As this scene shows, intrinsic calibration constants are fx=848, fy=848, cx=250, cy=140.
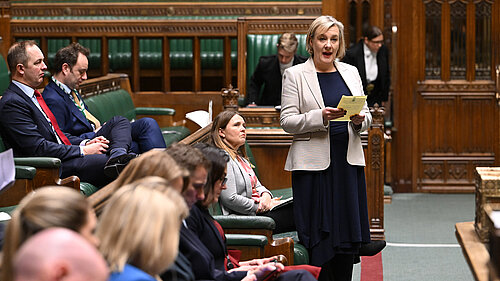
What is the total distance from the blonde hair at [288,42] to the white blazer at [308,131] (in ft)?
10.1

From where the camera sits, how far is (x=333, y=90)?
440 cm

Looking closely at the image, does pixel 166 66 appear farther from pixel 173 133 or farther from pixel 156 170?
pixel 156 170

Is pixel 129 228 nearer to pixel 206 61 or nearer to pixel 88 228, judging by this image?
pixel 88 228

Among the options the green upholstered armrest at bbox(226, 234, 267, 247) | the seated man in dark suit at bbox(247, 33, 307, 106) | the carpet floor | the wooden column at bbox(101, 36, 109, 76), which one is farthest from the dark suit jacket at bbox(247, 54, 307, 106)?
the green upholstered armrest at bbox(226, 234, 267, 247)

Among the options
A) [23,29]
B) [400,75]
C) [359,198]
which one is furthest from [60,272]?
[23,29]

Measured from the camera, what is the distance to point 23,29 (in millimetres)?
9195

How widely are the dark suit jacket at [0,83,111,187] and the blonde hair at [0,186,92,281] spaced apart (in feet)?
9.73

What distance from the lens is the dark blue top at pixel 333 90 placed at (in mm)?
4391

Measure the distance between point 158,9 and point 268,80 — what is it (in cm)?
220

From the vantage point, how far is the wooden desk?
8.56 ft

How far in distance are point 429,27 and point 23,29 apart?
433 cm

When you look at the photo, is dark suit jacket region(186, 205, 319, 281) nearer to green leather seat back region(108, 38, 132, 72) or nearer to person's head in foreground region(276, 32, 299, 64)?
person's head in foreground region(276, 32, 299, 64)

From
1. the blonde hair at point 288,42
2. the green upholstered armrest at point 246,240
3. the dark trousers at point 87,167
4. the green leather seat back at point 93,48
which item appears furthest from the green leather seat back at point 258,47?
the green upholstered armrest at point 246,240

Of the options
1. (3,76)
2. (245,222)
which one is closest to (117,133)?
(245,222)
